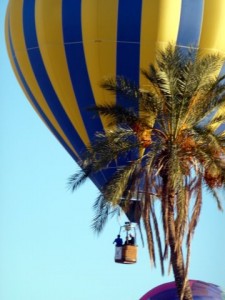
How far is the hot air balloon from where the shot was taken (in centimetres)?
A: 2548

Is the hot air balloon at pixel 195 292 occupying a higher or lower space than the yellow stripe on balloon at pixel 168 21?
lower

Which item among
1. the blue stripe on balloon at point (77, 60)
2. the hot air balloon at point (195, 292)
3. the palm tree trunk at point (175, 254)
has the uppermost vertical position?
the blue stripe on balloon at point (77, 60)

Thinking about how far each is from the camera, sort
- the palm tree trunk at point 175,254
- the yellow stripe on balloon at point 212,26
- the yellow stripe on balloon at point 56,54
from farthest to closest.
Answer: the yellow stripe on balloon at point 56,54
the yellow stripe on balloon at point 212,26
the palm tree trunk at point 175,254

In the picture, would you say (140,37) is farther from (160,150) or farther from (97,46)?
(160,150)

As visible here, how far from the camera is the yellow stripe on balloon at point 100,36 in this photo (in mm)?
20828

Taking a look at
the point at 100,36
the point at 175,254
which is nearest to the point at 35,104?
the point at 100,36

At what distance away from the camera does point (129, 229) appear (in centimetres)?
2053

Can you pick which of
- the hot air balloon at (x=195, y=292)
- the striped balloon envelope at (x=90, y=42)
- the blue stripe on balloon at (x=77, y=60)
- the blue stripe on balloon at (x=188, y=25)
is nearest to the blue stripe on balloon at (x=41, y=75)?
the striped balloon envelope at (x=90, y=42)

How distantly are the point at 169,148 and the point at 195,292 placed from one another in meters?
8.47

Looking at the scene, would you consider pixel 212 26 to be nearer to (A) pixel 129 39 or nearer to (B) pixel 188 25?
(B) pixel 188 25

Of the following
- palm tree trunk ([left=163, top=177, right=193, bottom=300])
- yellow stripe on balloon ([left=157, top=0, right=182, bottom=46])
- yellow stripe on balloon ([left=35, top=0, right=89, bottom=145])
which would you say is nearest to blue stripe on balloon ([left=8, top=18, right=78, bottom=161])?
yellow stripe on balloon ([left=35, top=0, right=89, bottom=145])

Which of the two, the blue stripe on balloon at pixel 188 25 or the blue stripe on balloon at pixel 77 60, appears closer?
the blue stripe on balloon at pixel 188 25

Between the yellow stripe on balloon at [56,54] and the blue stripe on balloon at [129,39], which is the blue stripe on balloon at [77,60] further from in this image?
the blue stripe on balloon at [129,39]

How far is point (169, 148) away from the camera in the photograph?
18.2m
